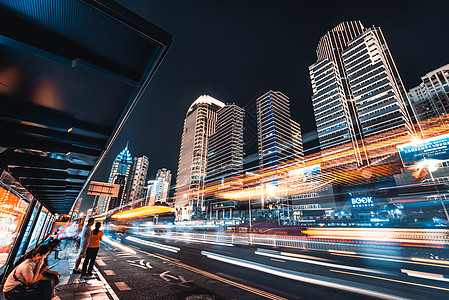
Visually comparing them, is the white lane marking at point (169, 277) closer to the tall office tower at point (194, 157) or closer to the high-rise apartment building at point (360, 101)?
the high-rise apartment building at point (360, 101)

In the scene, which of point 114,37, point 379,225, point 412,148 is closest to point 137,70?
point 114,37

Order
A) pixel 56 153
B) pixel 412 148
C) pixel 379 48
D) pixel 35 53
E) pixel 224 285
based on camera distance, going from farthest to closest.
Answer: pixel 379 48
pixel 412 148
pixel 224 285
pixel 56 153
pixel 35 53

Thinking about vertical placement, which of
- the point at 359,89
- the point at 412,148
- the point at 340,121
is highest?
the point at 359,89

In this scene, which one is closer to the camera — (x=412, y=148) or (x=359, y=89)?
(x=412, y=148)

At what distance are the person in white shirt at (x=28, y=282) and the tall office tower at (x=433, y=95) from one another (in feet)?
444

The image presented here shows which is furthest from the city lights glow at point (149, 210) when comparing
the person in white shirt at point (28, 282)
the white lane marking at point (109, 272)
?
the person in white shirt at point (28, 282)

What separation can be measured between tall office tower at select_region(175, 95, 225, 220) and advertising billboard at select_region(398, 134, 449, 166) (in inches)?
4193

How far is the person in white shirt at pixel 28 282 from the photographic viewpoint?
3.63 metres

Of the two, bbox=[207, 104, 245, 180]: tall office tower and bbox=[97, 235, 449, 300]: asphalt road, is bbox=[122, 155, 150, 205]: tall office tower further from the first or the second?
bbox=[97, 235, 449, 300]: asphalt road

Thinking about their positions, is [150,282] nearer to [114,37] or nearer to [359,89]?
[114,37]

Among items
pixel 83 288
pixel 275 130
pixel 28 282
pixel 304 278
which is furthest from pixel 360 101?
pixel 28 282

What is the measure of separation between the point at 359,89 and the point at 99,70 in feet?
382

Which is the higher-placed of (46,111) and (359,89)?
(359,89)

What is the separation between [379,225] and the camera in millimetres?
25891
